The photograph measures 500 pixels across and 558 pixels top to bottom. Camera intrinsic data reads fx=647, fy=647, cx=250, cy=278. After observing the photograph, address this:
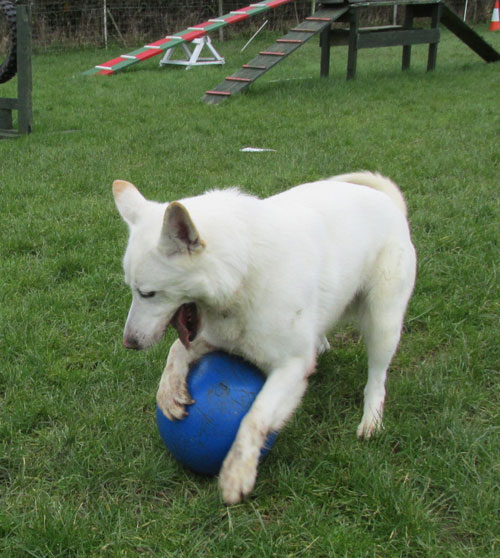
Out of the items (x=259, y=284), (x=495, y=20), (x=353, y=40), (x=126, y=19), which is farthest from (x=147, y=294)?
(x=495, y=20)

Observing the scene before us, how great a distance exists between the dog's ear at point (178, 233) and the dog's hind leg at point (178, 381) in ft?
1.94

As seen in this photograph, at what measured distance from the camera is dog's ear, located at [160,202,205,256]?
2.38 m

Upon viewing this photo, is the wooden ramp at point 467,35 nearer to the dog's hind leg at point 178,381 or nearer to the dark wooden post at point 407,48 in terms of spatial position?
the dark wooden post at point 407,48

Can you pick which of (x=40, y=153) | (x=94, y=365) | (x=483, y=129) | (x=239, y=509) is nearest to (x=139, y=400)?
(x=94, y=365)

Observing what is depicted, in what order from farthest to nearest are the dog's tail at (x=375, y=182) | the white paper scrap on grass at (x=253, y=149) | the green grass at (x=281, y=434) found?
the white paper scrap on grass at (x=253, y=149)
the dog's tail at (x=375, y=182)
the green grass at (x=281, y=434)

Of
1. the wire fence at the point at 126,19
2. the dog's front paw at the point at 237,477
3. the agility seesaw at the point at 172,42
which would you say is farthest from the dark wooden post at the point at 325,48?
the dog's front paw at the point at 237,477

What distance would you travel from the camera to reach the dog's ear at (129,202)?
2809mm

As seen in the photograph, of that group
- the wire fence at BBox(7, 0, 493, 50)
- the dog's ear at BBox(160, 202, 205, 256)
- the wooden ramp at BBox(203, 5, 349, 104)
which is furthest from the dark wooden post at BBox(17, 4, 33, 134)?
the wire fence at BBox(7, 0, 493, 50)

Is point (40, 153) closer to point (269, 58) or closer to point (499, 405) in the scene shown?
point (269, 58)

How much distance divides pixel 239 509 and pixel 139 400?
939 millimetres

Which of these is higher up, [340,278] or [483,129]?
[340,278]

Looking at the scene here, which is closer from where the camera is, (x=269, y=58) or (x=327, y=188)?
(x=327, y=188)

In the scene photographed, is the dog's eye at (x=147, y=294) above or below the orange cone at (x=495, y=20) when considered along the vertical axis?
above

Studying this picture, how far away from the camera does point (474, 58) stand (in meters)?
16.8
